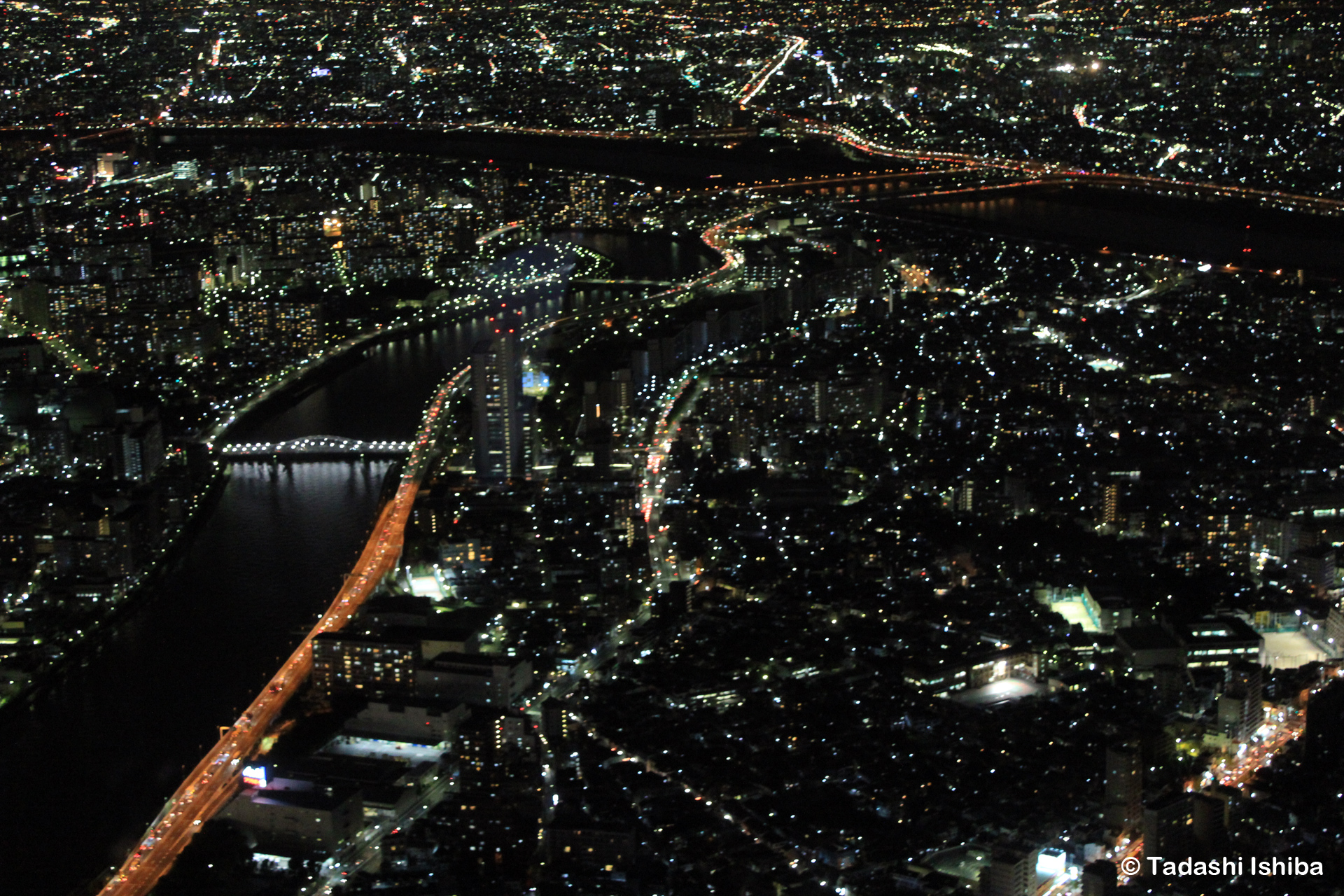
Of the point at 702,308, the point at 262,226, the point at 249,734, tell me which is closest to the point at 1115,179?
the point at 702,308

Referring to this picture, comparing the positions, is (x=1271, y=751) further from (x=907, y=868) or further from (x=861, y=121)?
(x=861, y=121)

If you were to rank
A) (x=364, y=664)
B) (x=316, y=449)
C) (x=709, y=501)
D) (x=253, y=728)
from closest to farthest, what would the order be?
1. (x=253, y=728)
2. (x=364, y=664)
3. (x=709, y=501)
4. (x=316, y=449)

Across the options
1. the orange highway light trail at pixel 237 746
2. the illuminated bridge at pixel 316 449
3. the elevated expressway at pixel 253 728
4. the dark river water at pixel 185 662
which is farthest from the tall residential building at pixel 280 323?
the orange highway light trail at pixel 237 746

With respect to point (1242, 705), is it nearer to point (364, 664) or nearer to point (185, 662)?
point (364, 664)

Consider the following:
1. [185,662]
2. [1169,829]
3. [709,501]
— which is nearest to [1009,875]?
[1169,829]

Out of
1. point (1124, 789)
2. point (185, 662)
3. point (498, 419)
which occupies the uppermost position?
point (498, 419)

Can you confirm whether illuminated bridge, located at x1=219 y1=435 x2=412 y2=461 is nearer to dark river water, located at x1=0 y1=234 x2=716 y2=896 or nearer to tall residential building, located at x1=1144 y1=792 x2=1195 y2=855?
dark river water, located at x1=0 y1=234 x2=716 y2=896

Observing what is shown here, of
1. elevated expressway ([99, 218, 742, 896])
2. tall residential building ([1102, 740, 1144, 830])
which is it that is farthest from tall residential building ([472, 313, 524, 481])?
tall residential building ([1102, 740, 1144, 830])
